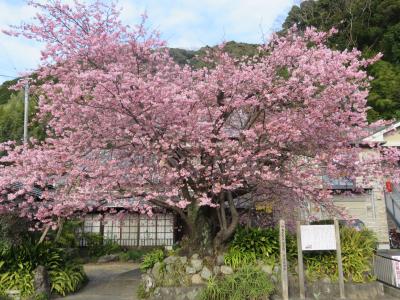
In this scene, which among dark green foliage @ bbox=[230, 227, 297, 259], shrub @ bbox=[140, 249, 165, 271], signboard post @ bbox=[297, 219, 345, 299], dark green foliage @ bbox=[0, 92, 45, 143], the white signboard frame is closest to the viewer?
signboard post @ bbox=[297, 219, 345, 299]

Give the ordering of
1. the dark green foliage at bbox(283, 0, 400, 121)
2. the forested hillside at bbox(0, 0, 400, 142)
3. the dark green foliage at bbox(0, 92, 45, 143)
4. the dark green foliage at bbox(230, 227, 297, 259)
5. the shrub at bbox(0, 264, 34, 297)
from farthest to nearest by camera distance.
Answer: the dark green foliage at bbox(283, 0, 400, 121)
the forested hillside at bbox(0, 0, 400, 142)
the dark green foliage at bbox(0, 92, 45, 143)
the dark green foliage at bbox(230, 227, 297, 259)
the shrub at bbox(0, 264, 34, 297)

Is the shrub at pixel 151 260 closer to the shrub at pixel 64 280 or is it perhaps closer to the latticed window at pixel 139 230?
the shrub at pixel 64 280

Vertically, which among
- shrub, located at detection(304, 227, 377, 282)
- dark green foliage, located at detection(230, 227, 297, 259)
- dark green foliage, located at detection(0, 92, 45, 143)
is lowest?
shrub, located at detection(304, 227, 377, 282)

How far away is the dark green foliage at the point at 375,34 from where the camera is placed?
30516 millimetres

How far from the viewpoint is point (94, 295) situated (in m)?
9.91

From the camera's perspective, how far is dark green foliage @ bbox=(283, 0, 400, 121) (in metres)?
30.5

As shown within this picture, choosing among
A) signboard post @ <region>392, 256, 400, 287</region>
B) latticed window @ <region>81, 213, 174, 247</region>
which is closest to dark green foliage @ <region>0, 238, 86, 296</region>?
latticed window @ <region>81, 213, 174, 247</region>

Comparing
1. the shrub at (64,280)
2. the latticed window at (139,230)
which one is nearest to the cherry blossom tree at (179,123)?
the shrub at (64,280)

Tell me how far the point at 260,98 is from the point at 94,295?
6492 mm

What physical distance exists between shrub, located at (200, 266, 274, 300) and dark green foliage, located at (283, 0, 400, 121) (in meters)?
24.7

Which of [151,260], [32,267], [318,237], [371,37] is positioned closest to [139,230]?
[32,267]

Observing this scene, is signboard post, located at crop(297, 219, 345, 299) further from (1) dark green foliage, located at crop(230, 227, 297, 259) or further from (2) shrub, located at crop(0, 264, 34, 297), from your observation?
(2) shrub, located at crop(0, 264, 34, 297)

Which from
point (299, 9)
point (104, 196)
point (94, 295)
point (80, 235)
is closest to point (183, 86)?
point (104, 196)

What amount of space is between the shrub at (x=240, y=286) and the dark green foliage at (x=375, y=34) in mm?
24697
